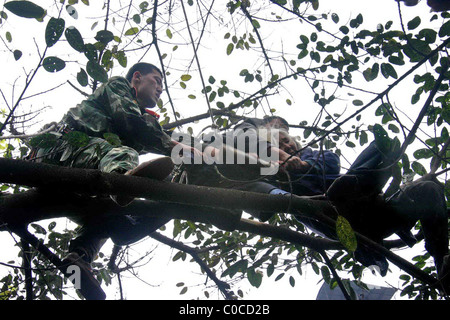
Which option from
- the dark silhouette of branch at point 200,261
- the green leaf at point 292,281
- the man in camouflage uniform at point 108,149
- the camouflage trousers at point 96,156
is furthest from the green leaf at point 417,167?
the camouflage trousers at point 96,156

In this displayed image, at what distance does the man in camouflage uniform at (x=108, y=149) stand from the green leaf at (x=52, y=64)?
276 millimetres

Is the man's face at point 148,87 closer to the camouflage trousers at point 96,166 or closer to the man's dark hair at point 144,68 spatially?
the man's dark hair at point 144,68

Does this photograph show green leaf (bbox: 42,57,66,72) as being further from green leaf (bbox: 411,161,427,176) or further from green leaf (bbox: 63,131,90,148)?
green leaf (bbox: 411,161,427,176)

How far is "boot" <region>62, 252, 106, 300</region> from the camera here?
217 cm

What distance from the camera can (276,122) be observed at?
9.80 ft

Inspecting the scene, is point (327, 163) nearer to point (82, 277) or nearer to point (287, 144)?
point (287, 144)

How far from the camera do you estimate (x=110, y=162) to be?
5.69ft

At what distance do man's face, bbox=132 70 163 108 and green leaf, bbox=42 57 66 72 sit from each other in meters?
1.40

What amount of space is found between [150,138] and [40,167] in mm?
837

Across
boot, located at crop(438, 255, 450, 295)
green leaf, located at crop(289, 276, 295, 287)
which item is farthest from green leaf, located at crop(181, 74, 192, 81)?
boot, located at crop(438, 255, 450, 295)

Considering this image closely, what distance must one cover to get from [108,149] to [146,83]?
4.16 ft

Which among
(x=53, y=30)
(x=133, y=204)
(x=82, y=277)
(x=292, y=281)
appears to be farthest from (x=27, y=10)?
(x=292, y=281)
